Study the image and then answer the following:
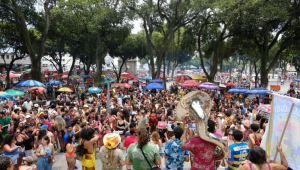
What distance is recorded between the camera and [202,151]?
3.89 metres

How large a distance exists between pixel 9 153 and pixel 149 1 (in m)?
20.0

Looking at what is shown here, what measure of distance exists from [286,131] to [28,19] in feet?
80.0

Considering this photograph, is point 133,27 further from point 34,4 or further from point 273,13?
point 273,13

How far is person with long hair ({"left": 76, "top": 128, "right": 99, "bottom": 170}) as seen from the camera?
4.77m

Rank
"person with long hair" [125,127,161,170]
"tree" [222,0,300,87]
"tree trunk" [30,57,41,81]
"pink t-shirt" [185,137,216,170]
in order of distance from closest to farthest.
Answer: "pink t-shirt" [185,137,216,170] → "person with long hair" [125,127,161,170] → "tree" [222,0,300,87] → "tree trunk" [30,57,41,81]

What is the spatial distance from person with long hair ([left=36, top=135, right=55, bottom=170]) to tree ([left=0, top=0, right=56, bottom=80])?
50.3ft

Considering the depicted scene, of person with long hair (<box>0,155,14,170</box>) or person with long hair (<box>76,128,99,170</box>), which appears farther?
person with long hair (<box>76,128,99,170</box>)

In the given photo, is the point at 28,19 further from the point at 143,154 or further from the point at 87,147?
the point at 143,154

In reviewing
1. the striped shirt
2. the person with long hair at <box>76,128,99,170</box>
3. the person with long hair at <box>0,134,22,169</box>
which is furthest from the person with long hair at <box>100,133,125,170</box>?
the person with long hair at <box>0,134,22,169</box>

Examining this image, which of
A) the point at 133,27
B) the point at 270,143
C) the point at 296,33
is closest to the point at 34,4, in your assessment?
the point at 133,27

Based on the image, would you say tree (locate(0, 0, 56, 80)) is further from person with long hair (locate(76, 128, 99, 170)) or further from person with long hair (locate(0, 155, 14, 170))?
person with long hair (locate(0, 155, 14, 170))

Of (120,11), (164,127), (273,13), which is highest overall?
(120,11)

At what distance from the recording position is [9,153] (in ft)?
17.5

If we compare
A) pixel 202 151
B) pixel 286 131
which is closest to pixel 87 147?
pixel 202 151
